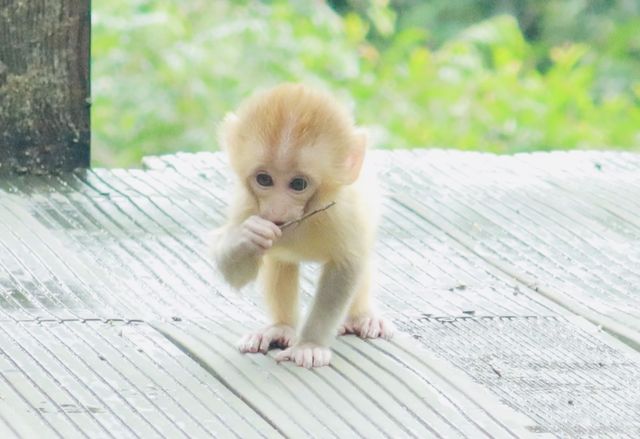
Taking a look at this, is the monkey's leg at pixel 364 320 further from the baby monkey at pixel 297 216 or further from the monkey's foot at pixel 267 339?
the monkey's foot at pixel 267 339

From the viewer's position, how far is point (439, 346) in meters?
4.33

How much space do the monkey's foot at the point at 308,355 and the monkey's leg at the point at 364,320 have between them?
249mm

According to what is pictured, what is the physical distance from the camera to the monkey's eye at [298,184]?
4008mm

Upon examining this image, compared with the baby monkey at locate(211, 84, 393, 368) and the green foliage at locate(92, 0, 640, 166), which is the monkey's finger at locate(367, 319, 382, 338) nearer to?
the baby monkey at locate(211, 84, 393, 368)

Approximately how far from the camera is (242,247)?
400cm

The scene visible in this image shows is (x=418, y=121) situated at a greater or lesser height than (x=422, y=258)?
lesser

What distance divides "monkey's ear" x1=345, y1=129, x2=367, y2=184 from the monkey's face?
0.13 meters

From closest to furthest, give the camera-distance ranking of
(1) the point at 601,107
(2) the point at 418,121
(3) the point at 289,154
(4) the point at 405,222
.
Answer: (3) the point at 289,154 < (4) the point at 405,222 < (2) the point at 418,121 < (1) the point at 601,107

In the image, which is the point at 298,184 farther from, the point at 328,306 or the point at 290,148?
the point at 328,306

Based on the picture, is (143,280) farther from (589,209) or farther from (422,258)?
(589,209)

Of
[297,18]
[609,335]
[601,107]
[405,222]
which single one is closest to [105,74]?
[297,18]

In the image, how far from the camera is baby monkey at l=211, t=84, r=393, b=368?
397 centimetres

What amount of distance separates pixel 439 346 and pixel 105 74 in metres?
5.81

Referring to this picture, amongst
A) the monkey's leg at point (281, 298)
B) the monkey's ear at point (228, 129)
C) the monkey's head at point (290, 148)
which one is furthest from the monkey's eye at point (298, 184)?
the monkey's leg at point (281, 298)
